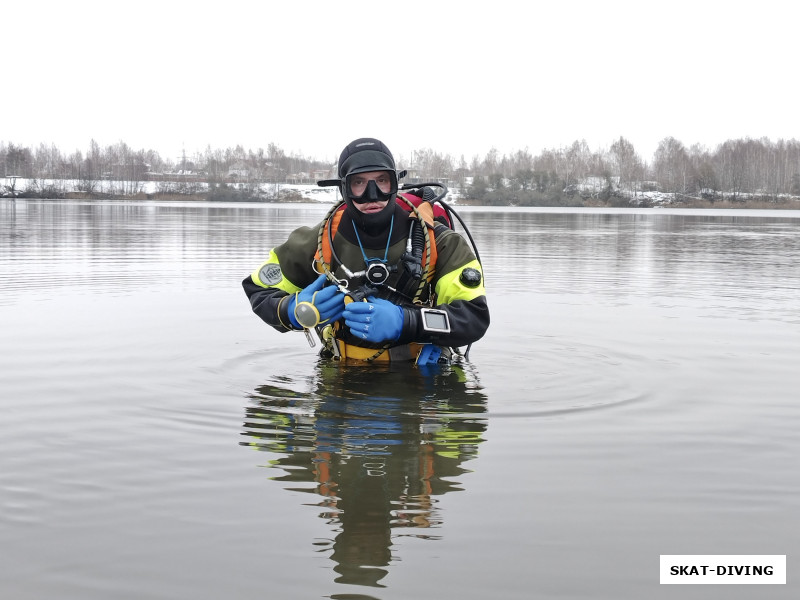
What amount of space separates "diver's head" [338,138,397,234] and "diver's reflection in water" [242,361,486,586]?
1007 mm

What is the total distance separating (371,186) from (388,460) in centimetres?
184

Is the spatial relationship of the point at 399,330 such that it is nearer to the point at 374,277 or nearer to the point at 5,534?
the point at 374,277

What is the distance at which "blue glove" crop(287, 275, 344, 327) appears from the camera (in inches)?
190

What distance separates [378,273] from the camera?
16.4 ft

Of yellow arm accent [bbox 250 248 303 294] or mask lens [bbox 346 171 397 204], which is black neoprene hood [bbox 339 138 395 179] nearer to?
mask lens [bbox 346 171 397 204]

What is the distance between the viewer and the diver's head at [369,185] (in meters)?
5.00

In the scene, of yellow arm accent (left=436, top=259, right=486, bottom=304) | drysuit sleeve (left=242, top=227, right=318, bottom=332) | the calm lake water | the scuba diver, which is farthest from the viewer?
drysuit sleeve (left=242, top=227, right=318, bottom=332)

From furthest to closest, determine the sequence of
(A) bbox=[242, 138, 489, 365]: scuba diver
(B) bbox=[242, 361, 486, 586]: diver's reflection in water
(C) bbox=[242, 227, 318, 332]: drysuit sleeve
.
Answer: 1. (C) bbox=[242, 227, 318, 332]: drysuit sleeve
2. (A) bbox=[242, 138, 489, 365]: scuba diver
3. (B) bbox=[242, 361, 486, 586]: diver's reflection in water

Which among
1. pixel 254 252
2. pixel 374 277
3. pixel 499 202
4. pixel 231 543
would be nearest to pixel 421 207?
pixel 374 277

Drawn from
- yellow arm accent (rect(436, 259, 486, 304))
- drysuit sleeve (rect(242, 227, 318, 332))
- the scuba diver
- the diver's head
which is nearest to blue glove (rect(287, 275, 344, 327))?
the scuba diver

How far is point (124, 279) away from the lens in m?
11.2

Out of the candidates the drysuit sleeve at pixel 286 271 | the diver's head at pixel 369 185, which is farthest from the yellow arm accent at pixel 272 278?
the diver's head at pixel 369 185

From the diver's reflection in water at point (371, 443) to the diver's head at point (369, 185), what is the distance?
3.30 ft

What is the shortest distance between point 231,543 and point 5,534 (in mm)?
750
